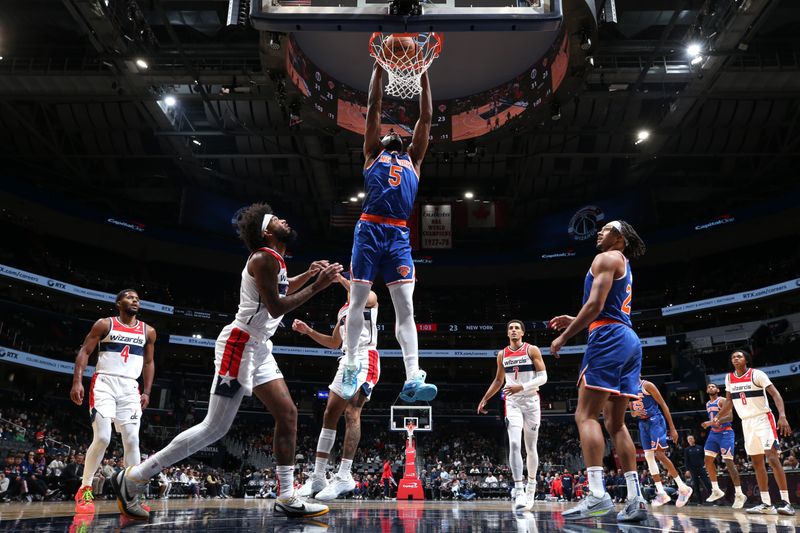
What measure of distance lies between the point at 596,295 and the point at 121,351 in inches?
215

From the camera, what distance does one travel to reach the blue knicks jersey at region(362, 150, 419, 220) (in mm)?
5305

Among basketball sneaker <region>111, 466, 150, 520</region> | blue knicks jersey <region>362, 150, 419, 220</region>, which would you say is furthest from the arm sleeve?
basketball sneaker <region>111, 466, 150, 520</region>

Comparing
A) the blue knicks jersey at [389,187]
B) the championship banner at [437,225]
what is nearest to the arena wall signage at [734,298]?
the championship banner at [437,225]

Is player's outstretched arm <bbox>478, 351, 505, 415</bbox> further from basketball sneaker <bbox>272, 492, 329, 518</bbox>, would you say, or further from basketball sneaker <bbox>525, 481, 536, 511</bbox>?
basketball sneaker <bbox>272, 492, 329, 518</bbox>

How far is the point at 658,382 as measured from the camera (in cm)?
3091

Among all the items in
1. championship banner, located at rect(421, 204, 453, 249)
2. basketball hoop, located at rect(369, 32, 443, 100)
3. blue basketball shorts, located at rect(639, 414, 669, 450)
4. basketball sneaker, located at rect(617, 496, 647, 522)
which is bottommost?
basketball sneaker, located at rect(617, 496, 647, 522)

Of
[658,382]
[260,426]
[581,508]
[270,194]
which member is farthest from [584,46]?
[260,426]

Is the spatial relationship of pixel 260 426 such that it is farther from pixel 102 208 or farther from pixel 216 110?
pixel 216 110

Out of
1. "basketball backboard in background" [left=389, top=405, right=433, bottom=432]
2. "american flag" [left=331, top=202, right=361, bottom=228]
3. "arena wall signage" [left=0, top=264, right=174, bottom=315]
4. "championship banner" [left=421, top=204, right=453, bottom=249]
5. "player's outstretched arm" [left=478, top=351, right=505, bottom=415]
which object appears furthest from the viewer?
"championship banner" [left=421, top=204, right=453, bottom=249]

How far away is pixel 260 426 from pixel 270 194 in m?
13.0

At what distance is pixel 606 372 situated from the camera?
5.21 metres

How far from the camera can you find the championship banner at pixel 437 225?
28541 millimetres

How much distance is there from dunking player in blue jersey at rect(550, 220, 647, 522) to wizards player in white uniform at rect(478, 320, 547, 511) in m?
2.82

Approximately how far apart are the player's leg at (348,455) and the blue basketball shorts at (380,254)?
6.51 ft
